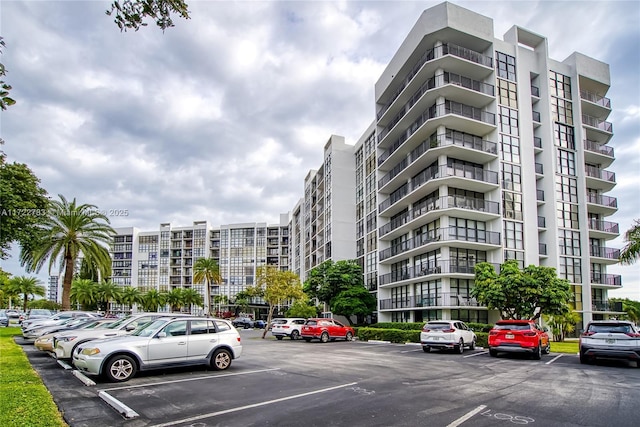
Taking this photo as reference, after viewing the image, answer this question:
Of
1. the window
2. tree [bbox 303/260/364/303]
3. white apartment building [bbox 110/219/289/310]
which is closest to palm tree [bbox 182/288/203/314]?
white apartment building [bbox 110/219/289/310]

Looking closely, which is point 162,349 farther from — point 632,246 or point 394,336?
point 632,246

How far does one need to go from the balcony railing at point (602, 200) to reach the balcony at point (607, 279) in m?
6.37

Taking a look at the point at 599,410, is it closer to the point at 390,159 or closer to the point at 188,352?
the point at 188,352

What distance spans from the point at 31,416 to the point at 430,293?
3222cm

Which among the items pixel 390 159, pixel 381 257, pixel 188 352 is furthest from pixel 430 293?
pixel 188 352

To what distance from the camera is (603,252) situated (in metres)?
40.8

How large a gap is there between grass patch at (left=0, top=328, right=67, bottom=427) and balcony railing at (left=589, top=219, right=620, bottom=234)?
1688 inches

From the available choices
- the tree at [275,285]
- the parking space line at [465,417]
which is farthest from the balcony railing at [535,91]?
the parking space line at [465,417]

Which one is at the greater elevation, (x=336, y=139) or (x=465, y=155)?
(x=336, y=139)

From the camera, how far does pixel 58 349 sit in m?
15.0

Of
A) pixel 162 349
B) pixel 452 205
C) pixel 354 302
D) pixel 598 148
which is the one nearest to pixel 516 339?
pixel 162 349

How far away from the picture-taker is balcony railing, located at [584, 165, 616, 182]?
135ft

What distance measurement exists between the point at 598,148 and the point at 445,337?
31.5 m

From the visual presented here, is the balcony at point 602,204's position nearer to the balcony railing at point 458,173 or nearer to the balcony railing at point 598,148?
the balcony railing at point 598,148
